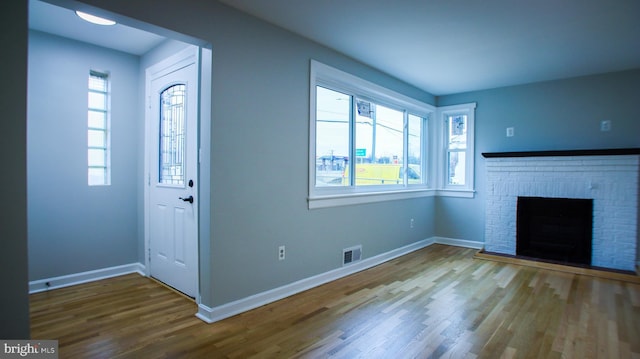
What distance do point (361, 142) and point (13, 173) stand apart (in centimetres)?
326

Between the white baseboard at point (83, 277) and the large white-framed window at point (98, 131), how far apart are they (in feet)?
3.12

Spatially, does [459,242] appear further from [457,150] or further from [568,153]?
[568,153]

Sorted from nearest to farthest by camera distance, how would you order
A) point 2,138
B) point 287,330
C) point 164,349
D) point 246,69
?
point 2,138, point 164,349, point 287,330, point 246,69

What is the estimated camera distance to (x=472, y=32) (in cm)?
299

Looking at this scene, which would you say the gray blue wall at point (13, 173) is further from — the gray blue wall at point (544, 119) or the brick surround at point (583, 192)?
the gray blue wall at point (544, 119)

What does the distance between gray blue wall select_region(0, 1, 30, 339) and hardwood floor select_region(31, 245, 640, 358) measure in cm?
58

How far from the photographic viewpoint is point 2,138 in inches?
64.1

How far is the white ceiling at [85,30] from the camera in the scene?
2791mm

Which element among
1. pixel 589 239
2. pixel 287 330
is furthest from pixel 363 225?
pixel 589 239

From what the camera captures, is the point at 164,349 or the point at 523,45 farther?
the point at 523,45

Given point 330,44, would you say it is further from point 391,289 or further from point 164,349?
point 164,349

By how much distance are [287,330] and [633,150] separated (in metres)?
4.50

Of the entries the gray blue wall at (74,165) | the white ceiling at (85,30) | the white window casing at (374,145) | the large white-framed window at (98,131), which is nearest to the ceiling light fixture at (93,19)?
the white ceiling at (85,30)

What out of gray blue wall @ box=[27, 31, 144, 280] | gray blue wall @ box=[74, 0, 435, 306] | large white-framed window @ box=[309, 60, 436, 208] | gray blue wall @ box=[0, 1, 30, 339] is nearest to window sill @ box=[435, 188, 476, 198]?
large white-framed window @ box=[309, 60, 436, 208]
